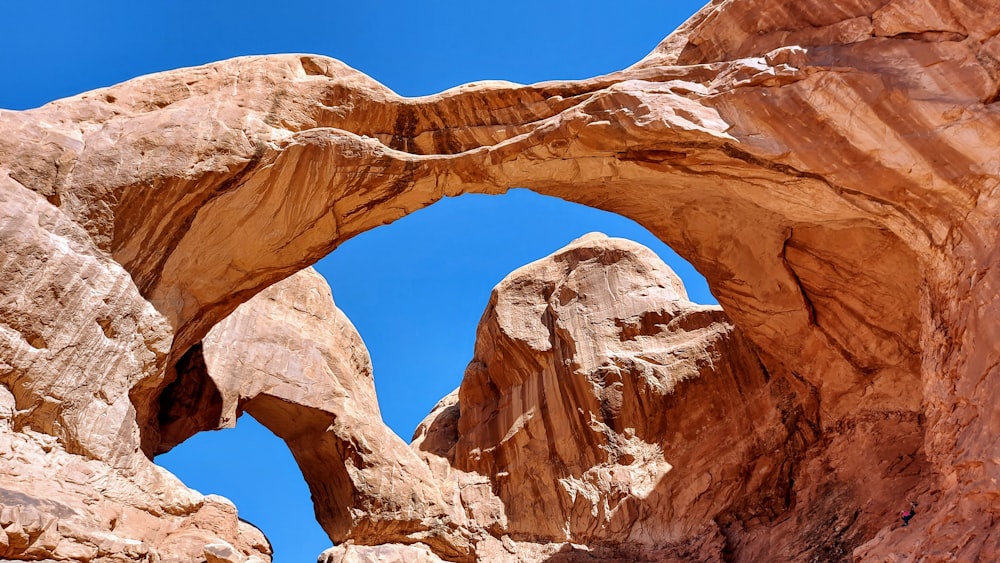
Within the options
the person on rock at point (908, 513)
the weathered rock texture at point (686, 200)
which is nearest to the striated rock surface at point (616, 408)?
the weathered rock texture at point (686, 200)

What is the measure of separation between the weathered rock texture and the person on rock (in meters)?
0.28

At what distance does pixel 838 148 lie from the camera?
41.1ft

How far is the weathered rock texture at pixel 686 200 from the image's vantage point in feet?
38.3

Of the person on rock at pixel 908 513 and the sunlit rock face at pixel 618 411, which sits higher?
the sunlit rock face at pixel 618 411

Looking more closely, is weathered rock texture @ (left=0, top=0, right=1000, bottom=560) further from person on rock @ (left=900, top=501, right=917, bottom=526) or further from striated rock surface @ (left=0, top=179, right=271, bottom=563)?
person on rock @ (left=900, top=501, right=917, bottom=526)

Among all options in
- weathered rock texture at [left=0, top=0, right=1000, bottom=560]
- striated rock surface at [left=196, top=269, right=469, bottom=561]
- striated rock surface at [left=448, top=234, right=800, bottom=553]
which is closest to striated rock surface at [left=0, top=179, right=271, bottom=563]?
weathered rock texture at [left=0, top=0, right=1000, bottom=560]

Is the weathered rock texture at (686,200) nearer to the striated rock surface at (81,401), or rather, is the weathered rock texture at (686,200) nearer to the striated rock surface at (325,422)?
the striated rock surface at (81,401)

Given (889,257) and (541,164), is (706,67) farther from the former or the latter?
(889,257)

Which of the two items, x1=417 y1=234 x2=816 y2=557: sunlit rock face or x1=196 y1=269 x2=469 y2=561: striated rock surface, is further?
x1=196 y1=269 x2=469 y2=561: striated rock surface

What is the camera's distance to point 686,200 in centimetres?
1580

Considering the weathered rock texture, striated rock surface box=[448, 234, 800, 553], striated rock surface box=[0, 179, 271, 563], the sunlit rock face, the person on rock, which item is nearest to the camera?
striated rock surface box=[0, 179, 271, 563]

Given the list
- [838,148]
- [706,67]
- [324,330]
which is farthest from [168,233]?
[838,148]

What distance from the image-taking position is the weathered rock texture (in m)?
11.7

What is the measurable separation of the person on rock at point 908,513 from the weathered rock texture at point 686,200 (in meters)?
0.28
